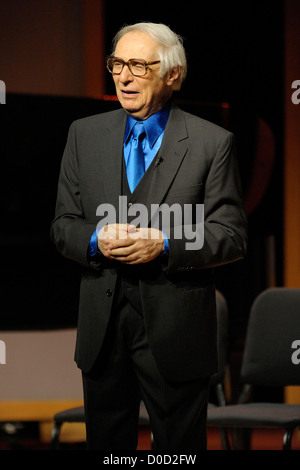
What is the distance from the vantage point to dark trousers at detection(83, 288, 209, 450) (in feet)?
5.74

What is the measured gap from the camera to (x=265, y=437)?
4453mm

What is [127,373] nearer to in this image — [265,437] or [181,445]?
[181,445]

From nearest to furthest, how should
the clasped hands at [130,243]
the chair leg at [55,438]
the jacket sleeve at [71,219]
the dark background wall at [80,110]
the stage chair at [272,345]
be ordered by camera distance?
the clasped hands at [130,243]
the jacket sleeve at [71,219]
the chair leg at [55,438]
the stage chair at [272,345]
the dark background wall at [80,110]

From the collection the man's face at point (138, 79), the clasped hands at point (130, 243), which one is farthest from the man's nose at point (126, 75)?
the clasped hands at point (130, 243)

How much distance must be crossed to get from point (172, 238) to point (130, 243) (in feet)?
0.40

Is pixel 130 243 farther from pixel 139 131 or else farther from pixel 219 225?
pixel 139 131

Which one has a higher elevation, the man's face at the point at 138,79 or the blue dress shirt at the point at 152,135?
the man's face at the point at 138,79

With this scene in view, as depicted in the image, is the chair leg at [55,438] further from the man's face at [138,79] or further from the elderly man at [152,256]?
the man's face at [138,79]

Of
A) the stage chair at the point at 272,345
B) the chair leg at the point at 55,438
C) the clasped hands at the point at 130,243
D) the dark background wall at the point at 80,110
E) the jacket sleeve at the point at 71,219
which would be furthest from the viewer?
the dark background wall at the point at 80,110

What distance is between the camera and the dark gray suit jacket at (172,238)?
5.74 ft

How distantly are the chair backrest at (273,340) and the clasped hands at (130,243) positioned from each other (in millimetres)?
1488

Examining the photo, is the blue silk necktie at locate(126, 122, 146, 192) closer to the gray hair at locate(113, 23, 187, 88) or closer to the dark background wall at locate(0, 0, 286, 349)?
the gray hair at locate(113, 23, 187, 88)

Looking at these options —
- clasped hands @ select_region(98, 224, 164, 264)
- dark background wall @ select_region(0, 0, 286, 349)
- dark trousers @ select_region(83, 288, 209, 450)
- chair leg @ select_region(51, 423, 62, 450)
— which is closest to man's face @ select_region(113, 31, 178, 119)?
clasped hands @ select_region(98, 224, 164, 264)

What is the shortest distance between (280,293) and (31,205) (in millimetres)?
1623
